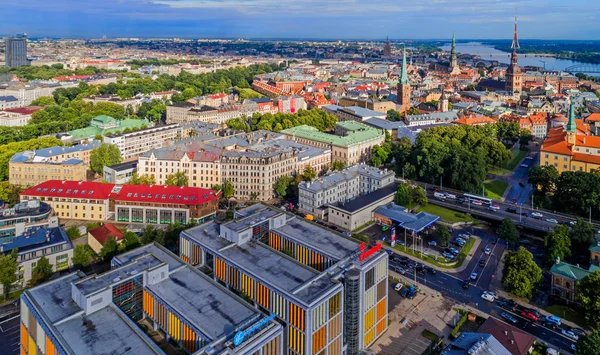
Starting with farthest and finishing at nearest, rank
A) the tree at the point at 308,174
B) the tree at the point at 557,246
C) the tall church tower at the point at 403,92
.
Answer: the tall church tower at the point at 403,92 < the tree at the point at 308,174 < the tree at the point at 557,246

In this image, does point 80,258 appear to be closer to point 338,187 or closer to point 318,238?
point 318,238

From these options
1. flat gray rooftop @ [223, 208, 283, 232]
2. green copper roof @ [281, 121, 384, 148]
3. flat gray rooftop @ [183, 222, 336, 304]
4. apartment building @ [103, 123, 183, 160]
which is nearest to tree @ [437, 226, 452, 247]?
flat gray rooftop @ [223, 208, 283, 232]

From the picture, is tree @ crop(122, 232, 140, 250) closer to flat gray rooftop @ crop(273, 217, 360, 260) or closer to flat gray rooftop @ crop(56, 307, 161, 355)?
flat gray rooftop @ crop(273, 217, 360, 260)

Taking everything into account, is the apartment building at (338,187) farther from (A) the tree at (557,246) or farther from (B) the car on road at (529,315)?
(B) the car on road at (529,315)

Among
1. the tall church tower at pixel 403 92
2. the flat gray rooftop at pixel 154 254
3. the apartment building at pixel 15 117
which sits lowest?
the flat gray rooftop at pixel 154 254

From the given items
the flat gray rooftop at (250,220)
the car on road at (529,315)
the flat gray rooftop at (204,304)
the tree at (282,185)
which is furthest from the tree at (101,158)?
the car on road at (529,315)

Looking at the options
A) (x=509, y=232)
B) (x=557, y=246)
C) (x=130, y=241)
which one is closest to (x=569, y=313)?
(x=557, y=246)
